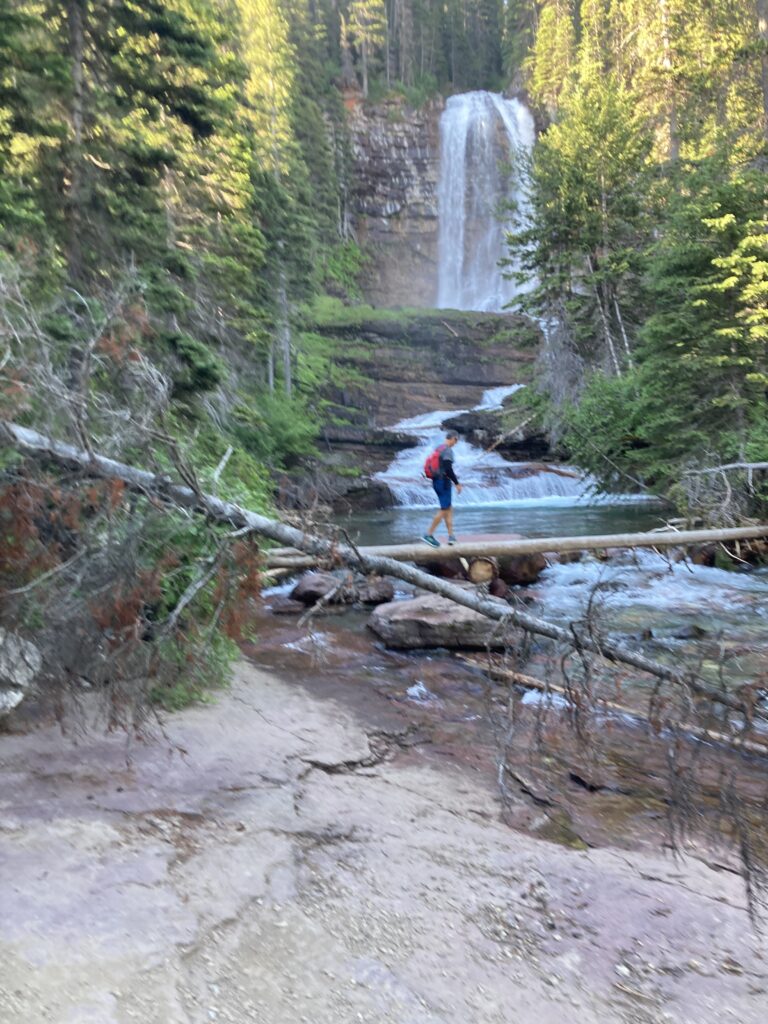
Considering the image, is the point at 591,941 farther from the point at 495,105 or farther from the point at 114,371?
the point at 495,105

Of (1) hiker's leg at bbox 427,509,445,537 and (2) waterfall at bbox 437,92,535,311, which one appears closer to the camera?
Answer: (1) hiker's leg at bbox 427,509,445,537

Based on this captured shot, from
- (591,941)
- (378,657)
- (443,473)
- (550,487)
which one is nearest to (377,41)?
(550,487)

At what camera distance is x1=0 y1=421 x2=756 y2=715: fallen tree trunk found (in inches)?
186

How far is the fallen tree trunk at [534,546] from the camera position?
873 centimetres

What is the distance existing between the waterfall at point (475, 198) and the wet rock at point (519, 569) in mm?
38057

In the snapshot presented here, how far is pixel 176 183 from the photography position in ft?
51.6

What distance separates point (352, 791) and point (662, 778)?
2459 millimetres

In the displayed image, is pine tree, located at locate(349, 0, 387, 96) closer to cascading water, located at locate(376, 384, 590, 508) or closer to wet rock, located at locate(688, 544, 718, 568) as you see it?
cascading water, located at locate(376, 384, 590, 508)

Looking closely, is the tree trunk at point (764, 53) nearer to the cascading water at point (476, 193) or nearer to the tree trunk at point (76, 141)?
the tree trunk at point (76, 141)

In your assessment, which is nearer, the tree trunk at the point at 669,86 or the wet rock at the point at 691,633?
the wet rock at the point at 691,633

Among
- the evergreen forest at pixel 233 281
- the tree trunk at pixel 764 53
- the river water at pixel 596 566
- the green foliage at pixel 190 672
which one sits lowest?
the river water at pixel 596 566

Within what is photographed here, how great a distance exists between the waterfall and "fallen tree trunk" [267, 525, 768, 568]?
1550 inches

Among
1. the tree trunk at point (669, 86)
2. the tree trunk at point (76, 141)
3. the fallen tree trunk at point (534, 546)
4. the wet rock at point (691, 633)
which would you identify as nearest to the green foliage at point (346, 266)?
the tree trunk at point (669, 86)

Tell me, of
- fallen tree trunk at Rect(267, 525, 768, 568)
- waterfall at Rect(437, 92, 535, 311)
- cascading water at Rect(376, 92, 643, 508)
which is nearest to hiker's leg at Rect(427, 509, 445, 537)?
fallen tree trunk at Rect(267, 525, 768, 568)
